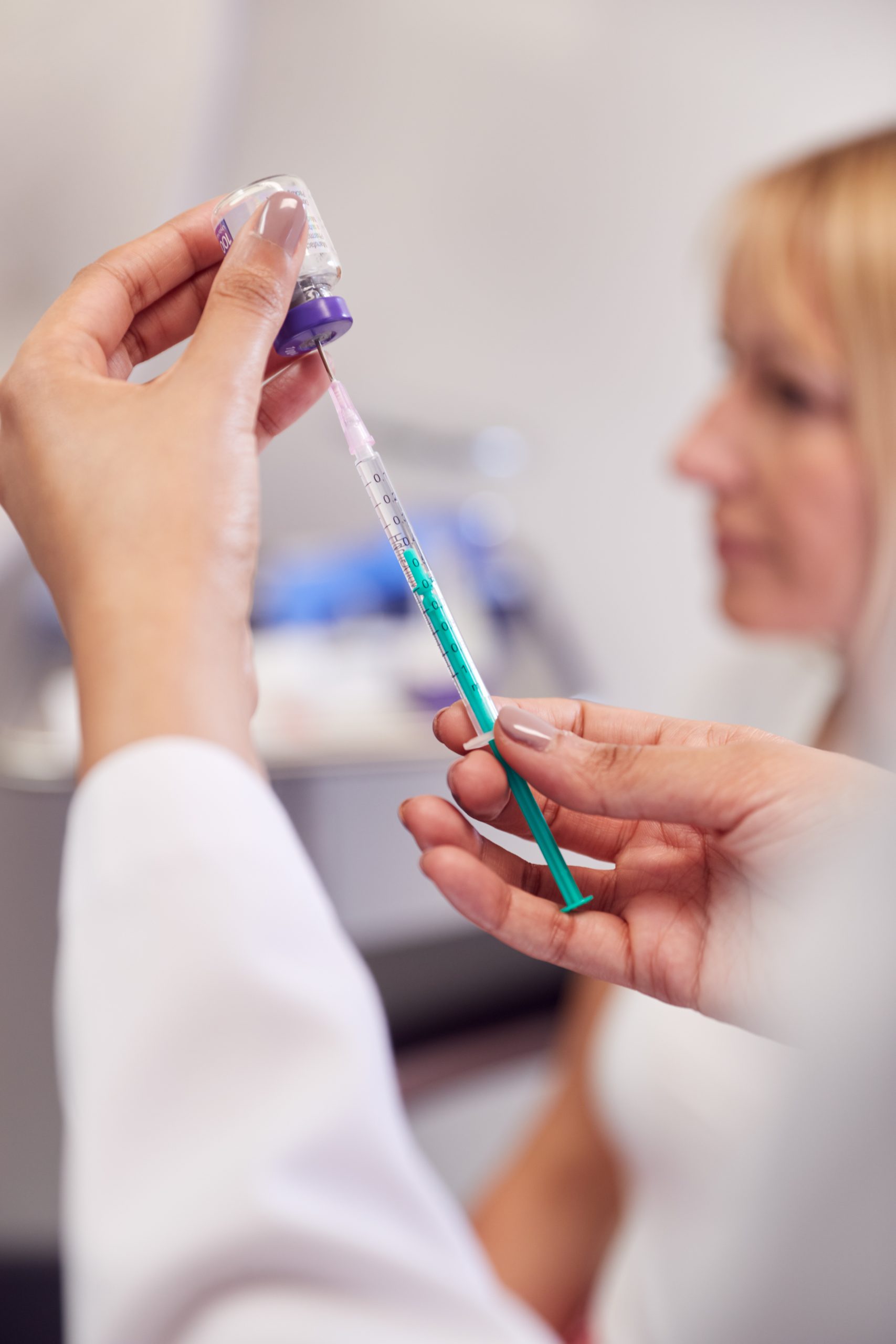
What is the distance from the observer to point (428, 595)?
48 centimetres

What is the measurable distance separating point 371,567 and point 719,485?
0.47m

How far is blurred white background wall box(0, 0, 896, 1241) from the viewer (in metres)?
1.15

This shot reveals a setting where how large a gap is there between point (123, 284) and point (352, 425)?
→ 5.0 inches

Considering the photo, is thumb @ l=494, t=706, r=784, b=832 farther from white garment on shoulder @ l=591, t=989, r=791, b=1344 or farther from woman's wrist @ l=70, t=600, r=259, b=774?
white garment on shoulder @ l=591, t=989, r=791, b=1344

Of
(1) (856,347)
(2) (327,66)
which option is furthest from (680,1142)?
(2) (327,66)

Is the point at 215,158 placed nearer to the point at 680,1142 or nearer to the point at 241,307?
the point at 241,307

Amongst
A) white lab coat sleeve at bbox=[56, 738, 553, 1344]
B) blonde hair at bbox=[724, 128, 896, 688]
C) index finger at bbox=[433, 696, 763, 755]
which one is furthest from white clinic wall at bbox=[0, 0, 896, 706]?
white lab coat sleeve at bbox=[56, 738, 553, 1344]

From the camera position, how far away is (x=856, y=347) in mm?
823

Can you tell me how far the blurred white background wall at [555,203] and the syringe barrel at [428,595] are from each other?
1.88 ft

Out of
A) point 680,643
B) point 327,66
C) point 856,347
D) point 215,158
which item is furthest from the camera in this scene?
point 680,643

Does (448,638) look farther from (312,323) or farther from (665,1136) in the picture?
(665,1136)

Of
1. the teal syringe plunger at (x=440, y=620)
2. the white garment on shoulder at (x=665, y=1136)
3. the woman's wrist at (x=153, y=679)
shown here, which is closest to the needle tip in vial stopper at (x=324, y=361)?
the teal syringe plunger at (x=440, y=620)

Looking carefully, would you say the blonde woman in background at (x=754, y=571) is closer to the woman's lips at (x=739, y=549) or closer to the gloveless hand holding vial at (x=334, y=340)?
the woman's lips at (x=739, y=549)

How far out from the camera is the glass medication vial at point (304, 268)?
0.44 metres
